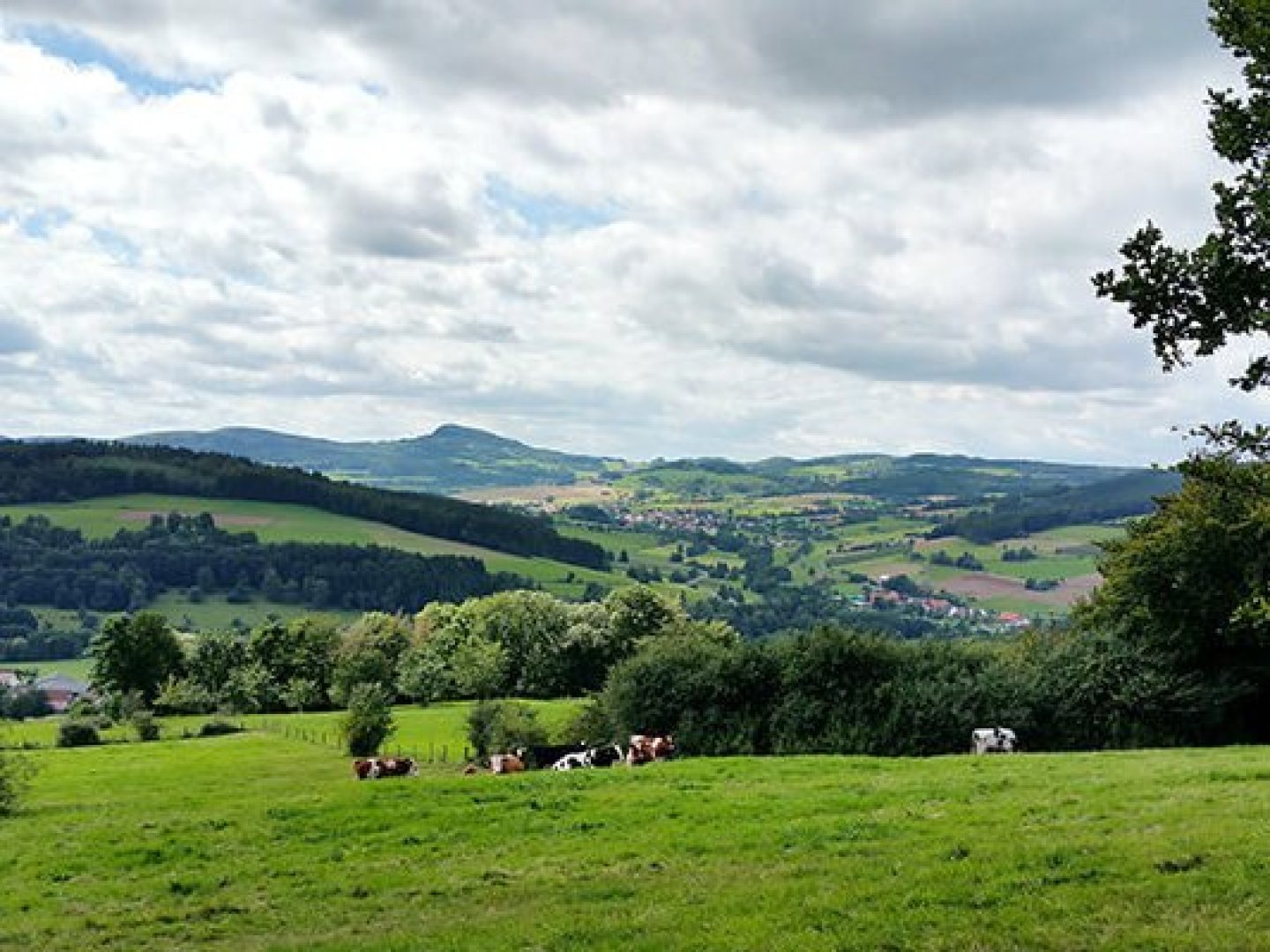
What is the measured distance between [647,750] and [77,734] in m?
48.7

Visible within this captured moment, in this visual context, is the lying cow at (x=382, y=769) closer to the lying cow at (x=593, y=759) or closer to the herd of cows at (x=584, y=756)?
the herd of cows at (x=584, y=756)

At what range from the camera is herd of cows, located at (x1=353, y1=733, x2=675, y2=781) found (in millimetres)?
34781

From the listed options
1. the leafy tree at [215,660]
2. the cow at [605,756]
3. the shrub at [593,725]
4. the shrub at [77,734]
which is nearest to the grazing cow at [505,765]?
the cow at [605,756]

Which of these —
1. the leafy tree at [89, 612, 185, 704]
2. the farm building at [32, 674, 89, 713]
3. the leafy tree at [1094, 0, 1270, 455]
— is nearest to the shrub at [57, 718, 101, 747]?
the leafy tree at [89, 612, 185, 704]

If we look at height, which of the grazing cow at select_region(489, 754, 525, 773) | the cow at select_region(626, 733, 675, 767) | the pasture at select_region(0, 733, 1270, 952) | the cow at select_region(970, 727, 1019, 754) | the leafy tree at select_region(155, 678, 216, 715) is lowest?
the leafy tree at select_region(155, 678, 216, 715)

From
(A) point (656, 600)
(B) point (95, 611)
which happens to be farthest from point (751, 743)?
(B) point (95, 611)

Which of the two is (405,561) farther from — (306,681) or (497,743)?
(497,743)

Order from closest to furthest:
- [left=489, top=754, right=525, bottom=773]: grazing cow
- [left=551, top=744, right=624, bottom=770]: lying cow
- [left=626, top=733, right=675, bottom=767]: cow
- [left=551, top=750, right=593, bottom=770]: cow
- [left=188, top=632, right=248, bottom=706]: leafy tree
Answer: [left=551, top=750, right=593, bottom=770]: cow
[left=551, top=744, right=624, bottom=770]: lying cow
[left=626, top=733, right=675, bottom=767]: cow
[left=489, top=754, right=525, bottom=773]: grazing cow
[left=188, top=632, right=248, bottom=706]: leafy tree

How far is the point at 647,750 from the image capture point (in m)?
35.8

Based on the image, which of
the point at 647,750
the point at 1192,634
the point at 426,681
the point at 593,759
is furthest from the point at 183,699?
the point at 1192,634

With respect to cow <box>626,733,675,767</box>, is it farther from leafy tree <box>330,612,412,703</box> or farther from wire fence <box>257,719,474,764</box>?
leafy tree <box>330,612,412,703</box>

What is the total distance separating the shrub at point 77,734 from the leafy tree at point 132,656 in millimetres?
20269

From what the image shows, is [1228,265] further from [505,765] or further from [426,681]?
[426,681]

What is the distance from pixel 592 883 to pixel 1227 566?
30.9m
